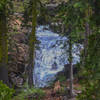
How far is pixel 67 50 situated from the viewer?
9.36m

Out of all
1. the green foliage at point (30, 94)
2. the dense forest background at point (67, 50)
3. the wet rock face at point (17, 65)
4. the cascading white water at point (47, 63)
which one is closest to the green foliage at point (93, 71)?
the dense forest background at point (67, 50)

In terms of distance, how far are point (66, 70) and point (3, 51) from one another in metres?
6.79

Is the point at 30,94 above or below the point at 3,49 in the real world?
below

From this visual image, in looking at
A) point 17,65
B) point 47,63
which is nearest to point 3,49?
point 17,65

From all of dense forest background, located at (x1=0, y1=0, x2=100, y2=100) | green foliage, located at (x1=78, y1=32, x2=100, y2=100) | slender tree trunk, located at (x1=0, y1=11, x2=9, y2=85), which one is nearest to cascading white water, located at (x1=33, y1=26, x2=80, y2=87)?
dense forest background, located at (x1=0, y1=0, x2=100, y2=100)

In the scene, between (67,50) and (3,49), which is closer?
(67,50)

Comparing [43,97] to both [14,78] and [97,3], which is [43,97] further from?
[97,3]

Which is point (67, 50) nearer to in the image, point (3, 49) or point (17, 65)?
point (3, 49)

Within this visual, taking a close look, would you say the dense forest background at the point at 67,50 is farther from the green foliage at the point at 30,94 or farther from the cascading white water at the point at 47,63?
the cascading white water at the point at 47,63

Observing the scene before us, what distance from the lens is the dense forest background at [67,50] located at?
221 cm

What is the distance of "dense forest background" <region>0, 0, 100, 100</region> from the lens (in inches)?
87.1

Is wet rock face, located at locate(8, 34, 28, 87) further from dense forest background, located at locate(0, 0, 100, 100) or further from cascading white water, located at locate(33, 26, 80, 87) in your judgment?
cascading white water, located at locate(33, 26, 80, 87)

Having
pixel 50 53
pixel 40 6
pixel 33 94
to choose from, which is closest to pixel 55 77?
pixel 50 53

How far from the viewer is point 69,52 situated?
9.38 metres
